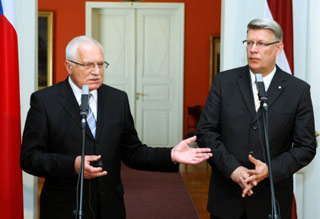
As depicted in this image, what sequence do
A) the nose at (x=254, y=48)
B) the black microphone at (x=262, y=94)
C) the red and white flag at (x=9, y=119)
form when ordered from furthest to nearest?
the red and white flag at (x=9, y=119) → the nose at (x=254, y=48) → the black microphone at (x=262, y=94)

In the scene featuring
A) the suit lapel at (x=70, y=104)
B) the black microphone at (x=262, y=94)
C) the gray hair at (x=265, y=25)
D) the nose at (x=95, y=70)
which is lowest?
the suit lapel at (x=70, y=104)

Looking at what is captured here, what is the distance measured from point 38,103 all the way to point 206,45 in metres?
6.63

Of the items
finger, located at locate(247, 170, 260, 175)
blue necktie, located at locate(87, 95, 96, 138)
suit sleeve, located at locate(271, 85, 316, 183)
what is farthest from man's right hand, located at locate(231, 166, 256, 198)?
blue necktie, located at locate(87, 95, 96, 138)

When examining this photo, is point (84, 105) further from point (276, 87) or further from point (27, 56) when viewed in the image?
point (27, 56)

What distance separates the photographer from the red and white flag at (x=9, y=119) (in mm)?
2674

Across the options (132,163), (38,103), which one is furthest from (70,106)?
(132,163)

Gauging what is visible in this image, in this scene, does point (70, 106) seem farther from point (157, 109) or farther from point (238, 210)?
point (157, 109)

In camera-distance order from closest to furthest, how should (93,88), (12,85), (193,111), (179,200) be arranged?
(93,88) < (12,85) < (179,200) < (193,111)

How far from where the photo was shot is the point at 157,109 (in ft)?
28.5

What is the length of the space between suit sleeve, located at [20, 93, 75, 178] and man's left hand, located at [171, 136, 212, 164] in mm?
502

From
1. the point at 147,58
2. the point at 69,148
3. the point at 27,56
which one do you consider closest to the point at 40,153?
the point at 69,148

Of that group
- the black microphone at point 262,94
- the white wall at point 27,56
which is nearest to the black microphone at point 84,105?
the black microphone at point 262,94

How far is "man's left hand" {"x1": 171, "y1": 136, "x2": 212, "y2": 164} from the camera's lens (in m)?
2.20

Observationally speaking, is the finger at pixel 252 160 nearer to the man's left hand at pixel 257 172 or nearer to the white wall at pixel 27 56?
the man's left hand at pixel 257 172
